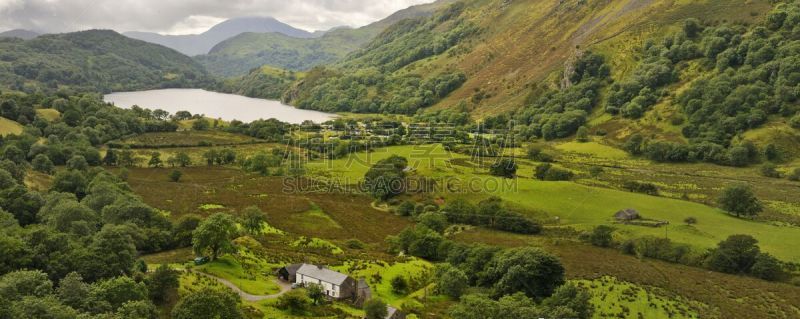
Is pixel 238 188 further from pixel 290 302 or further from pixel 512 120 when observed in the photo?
pixel 512 120

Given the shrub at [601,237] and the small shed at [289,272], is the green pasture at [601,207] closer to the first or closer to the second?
the shrub at [601,237]

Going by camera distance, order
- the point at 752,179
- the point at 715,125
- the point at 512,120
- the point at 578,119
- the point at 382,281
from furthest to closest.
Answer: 1. the point at 512,120
2. the point at 578,119
3. the point at 715,125
4. the point at 752,179
5. the point at 382,281

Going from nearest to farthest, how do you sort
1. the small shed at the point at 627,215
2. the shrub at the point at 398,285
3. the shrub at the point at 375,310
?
1. the shrub at the point at 375,310
2. the shrub at the point at 398,285
3. the small shed at the point at 627,215

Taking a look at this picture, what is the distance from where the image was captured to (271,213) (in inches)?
2751

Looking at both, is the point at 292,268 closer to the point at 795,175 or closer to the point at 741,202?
the point at 741,202

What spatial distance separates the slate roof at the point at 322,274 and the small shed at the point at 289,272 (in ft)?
1.96

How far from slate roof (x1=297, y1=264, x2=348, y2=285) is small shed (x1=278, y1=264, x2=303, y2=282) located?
23.5 inches

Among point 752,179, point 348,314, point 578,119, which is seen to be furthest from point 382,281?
point 578,119

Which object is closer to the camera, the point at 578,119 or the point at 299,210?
the point at 299,210

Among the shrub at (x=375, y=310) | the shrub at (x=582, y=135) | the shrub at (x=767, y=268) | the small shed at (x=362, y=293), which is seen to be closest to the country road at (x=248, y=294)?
the small shed at (x=362, y=293)

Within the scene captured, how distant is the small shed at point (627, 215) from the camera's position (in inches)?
2484

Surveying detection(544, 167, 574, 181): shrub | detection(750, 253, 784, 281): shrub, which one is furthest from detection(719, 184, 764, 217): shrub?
detection(544, 167, 574, 181): shrub

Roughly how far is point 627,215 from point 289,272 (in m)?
40.3

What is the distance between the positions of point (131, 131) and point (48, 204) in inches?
3116
